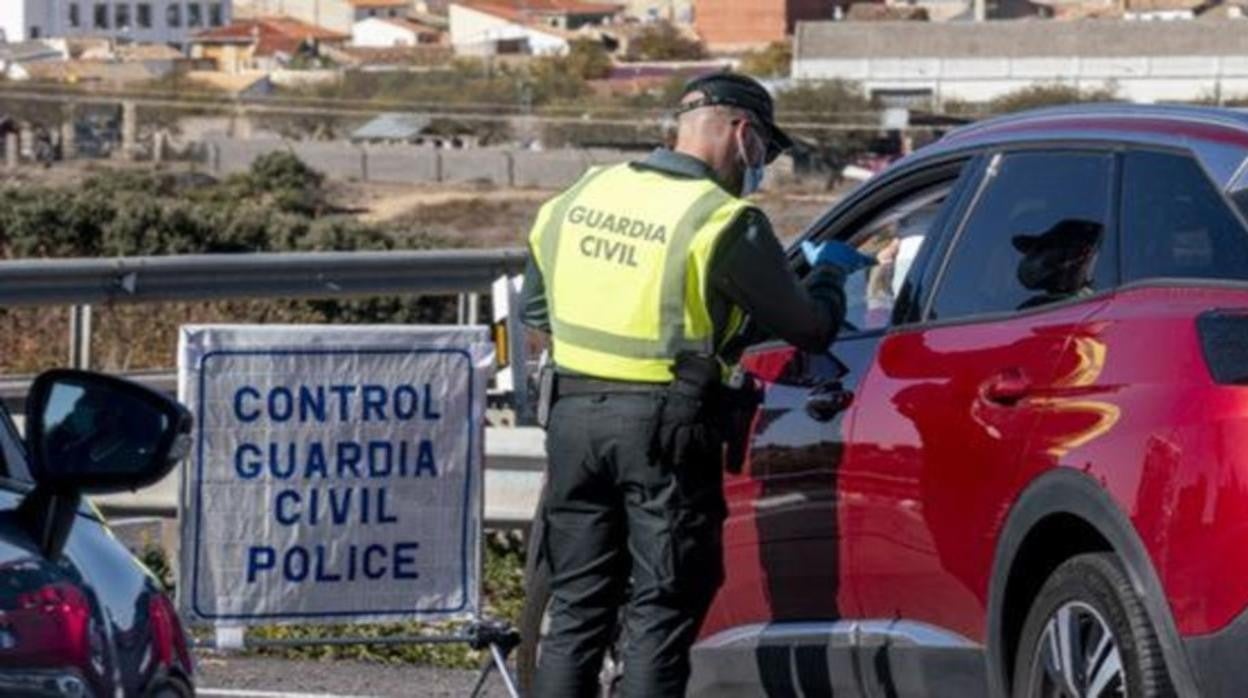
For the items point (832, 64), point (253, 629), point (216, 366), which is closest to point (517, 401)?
point (216, 366)

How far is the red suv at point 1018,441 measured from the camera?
5.54 m

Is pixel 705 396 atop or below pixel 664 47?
atop

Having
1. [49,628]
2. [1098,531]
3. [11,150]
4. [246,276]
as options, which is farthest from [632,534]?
[11,150]

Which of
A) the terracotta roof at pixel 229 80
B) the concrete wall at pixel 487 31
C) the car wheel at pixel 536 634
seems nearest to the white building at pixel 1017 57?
the car wheel at pixel 536 634

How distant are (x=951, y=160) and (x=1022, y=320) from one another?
0.74 metres

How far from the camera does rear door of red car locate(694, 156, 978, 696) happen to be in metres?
6.83

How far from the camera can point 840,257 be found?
6.84 m

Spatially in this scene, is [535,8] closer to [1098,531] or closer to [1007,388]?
[1007,388]

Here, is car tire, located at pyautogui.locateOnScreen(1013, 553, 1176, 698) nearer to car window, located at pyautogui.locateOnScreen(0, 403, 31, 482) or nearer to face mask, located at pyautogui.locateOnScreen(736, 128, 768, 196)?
face mask, located at pyautogui.locateOnScreen(736, 128, 768, 196)

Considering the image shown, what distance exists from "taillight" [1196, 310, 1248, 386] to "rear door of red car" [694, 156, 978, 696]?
1.29 m

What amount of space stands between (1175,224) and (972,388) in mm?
571

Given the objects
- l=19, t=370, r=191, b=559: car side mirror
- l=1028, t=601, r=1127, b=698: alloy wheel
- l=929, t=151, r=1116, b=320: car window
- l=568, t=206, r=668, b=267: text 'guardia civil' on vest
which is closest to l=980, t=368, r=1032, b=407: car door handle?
l=929, t=151, r=1116, b=320: car window

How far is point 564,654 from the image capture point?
6.87 metres

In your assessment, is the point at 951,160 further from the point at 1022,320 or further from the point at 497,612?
the point at 497,612
